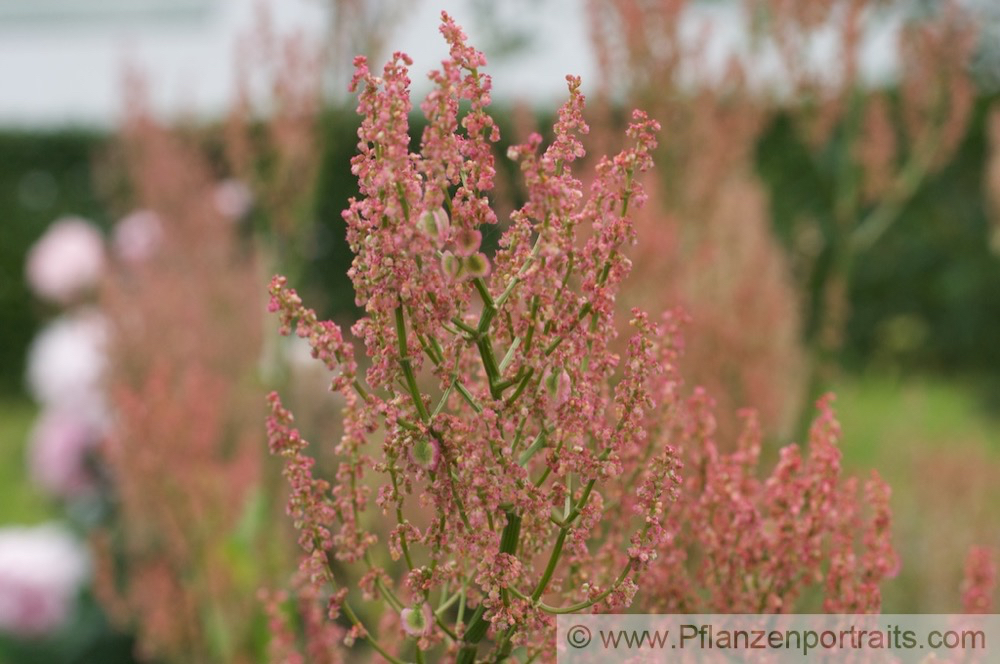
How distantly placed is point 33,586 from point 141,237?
1786 mm

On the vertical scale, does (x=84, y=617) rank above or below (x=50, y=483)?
below

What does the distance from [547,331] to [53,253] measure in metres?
4.97

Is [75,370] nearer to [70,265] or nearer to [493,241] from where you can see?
[70,265]

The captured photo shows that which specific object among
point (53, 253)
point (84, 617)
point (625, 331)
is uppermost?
point (53, 253)

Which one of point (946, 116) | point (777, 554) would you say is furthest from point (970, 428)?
point (777, 554)

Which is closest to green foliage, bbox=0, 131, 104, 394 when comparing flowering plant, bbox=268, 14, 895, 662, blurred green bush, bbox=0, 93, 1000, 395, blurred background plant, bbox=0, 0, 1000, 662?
blurred green bush, bbox=0, 93, 1000, 395

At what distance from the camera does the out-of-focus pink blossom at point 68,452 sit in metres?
4.18

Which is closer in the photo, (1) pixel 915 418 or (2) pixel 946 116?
(2) pixel 946 116

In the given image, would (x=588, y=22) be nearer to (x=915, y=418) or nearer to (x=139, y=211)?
(x=139, y=211)

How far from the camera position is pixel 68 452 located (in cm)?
419

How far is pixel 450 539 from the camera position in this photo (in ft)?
3.30

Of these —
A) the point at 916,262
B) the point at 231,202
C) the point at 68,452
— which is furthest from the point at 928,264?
the point at 68,452

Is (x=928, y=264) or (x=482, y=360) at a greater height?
(x=928, y=264)

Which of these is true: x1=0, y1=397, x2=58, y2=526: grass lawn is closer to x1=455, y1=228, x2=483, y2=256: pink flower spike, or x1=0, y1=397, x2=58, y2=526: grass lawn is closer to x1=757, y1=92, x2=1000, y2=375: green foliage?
x1=455, y1=228, x2=483, y2=256: pink flower spike
